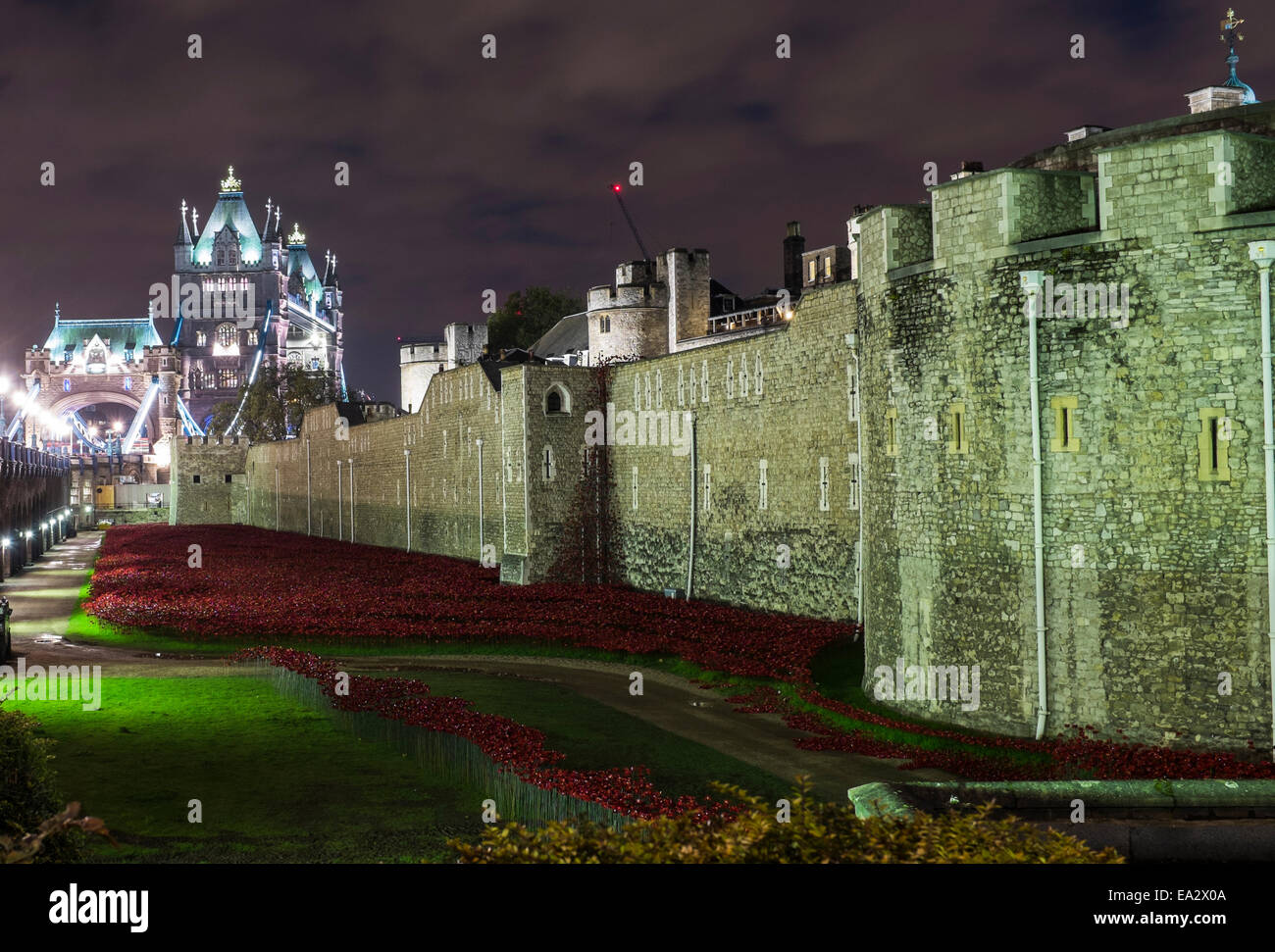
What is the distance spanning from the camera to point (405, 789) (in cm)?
1369

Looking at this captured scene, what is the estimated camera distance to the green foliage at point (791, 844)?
6.61 m

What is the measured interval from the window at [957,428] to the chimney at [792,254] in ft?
165

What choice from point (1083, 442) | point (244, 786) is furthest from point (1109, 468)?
point (244, 786)

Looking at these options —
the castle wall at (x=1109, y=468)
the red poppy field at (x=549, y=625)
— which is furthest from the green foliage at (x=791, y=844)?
the castle wall at (x=1109, y=468)

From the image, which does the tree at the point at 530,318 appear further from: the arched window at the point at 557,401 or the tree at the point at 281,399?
the arched window at the point at 557,401

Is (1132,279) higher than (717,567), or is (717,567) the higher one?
(1132,279)

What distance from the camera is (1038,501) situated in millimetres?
14273

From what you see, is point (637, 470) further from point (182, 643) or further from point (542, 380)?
point (182, 643)

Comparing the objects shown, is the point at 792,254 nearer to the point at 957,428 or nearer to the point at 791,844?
the point at 957,428

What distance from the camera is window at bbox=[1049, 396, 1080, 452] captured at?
14.1 m

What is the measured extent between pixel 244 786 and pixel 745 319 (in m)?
48.6
